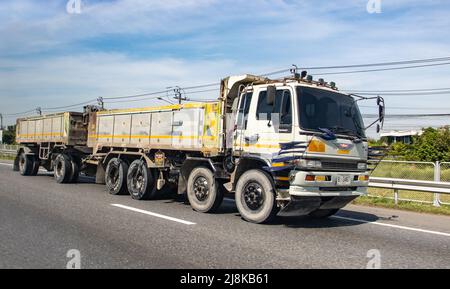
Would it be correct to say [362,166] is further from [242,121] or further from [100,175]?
[100,175]

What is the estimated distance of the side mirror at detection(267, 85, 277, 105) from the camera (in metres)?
7.40

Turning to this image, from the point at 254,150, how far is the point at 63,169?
31.1 ft

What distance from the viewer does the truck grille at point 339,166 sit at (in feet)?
24.7

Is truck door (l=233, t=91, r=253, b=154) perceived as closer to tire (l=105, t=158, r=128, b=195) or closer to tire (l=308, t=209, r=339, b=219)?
tire (l=308, t=209, r=339, b=219)

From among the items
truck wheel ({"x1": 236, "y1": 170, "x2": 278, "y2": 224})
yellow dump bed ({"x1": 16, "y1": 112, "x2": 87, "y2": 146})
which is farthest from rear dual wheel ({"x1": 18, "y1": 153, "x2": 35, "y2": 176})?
truck wheel ({"x1": 236, "y1": 170, "x2": 278, "y2": 224})

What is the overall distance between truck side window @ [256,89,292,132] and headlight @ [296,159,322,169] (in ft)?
2.03

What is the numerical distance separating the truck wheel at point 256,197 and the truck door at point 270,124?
1.64ft

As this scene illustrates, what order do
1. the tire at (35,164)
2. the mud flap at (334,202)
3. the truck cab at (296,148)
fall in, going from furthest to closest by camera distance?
the tire at (35,164) → the mud flap at (334,202) → the truck cab at (296,148)

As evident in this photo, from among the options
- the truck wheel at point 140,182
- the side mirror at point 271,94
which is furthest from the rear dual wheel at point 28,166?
the side mirror at point 271,94

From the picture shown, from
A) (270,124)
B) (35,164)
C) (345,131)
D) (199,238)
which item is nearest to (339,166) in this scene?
(345,131)

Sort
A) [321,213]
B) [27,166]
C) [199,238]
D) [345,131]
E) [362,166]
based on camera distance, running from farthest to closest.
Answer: [27,166] → [321,213] → [362,166] → [345,131] → [199,238]

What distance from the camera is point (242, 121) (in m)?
8.38

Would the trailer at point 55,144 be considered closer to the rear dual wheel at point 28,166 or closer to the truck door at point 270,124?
the rear dual wheel at point 28,166
